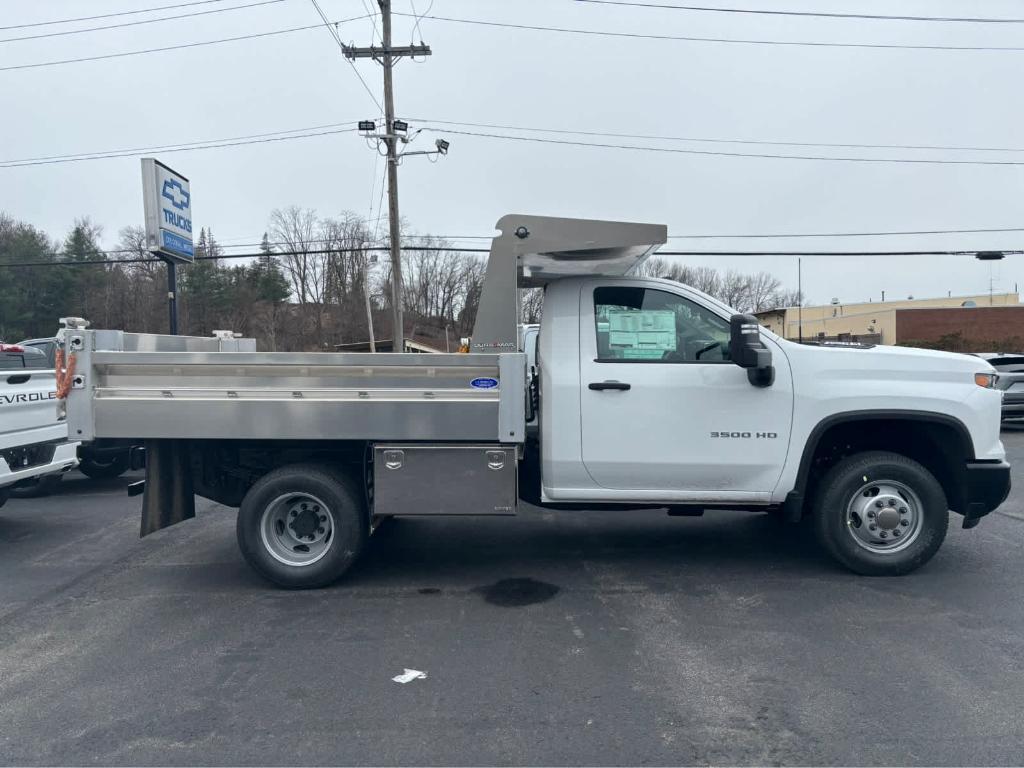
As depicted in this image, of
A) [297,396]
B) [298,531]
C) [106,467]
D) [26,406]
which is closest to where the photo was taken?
[297,396]

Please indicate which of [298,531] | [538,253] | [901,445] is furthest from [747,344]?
[298,531]

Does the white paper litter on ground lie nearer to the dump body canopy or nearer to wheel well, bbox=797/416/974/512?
the dump body canopy

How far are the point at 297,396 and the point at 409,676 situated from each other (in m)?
2.13

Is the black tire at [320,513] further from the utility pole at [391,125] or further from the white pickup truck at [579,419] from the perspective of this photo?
the utility pole at [391,125]

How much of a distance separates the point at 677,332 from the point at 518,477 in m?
1.63

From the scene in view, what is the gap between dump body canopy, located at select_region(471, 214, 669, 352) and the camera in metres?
5.49

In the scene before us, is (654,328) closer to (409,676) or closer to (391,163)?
(409,676)

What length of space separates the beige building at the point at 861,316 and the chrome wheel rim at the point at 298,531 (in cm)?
4617

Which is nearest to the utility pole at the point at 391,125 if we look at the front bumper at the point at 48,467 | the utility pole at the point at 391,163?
the utility pole at the point at 391,163

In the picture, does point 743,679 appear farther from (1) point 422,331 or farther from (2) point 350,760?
(1) point 422,331

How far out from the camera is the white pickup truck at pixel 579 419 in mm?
5328

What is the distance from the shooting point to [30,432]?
7398 mm

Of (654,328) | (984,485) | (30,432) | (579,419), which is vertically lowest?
(984,485)

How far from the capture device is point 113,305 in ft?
155
